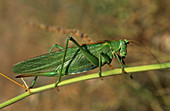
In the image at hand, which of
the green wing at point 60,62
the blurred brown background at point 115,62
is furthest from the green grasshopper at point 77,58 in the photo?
the blurred brown background at point 115,62

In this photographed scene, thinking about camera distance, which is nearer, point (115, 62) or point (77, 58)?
point (77, 58)

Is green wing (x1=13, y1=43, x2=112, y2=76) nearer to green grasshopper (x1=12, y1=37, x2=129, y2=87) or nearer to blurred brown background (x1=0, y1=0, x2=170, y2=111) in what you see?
green grasshopper (x1=12, y1=37, x2=129, y2=87)

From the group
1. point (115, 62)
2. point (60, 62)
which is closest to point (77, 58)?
point (60, 62)

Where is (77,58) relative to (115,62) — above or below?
above

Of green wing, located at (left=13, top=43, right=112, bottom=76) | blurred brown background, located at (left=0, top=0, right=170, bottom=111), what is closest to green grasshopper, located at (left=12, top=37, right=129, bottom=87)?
green wing, located at (left=13, top=43, right=112, bottom=76)

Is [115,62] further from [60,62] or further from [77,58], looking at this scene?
[60,62]

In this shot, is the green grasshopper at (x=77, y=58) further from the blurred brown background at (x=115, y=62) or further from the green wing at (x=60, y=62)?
the blurred brown background at (x=115, y=62)

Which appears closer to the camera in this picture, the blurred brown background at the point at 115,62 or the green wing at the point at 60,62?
the green wing at the point at 60,62

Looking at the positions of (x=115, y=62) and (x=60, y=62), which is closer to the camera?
(x=60, y=62)
